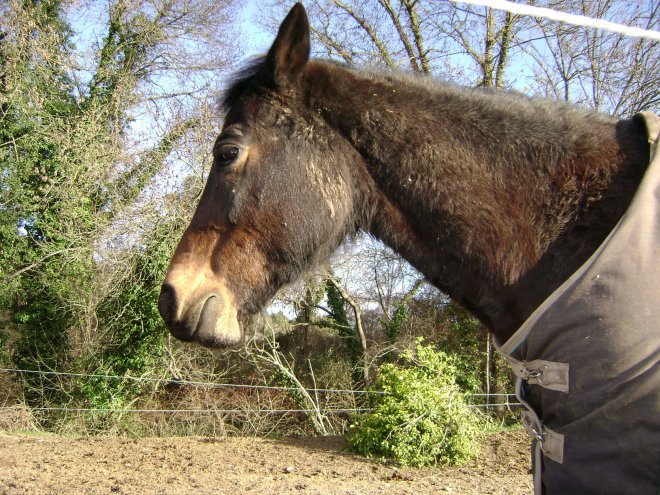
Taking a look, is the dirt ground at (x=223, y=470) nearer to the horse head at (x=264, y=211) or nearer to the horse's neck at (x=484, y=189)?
the horse head at (x=264, y=211)

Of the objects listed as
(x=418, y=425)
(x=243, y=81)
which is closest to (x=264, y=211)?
(x=243, y=81)

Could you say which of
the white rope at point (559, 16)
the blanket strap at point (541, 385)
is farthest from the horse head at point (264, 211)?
the blanket strap at point (541, 385)

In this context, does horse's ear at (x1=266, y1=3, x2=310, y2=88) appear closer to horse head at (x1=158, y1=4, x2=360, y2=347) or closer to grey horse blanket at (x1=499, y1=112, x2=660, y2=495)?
horse head at (x1=158, y1=4, x2=360, y2=347)

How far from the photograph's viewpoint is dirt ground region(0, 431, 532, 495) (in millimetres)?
6258

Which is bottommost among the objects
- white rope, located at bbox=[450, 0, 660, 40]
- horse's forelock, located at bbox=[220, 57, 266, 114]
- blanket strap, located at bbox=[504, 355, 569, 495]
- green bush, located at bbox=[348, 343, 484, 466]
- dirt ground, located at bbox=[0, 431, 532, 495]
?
dirt ground, located at bbox=[0, 431, 532, 495]

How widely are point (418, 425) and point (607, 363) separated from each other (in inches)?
281

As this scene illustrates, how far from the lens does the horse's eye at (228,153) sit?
1980 millimetres

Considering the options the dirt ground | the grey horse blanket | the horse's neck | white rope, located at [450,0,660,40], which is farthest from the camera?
the dirt ground

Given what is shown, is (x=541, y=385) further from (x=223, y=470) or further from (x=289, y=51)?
(x=223, y=470)

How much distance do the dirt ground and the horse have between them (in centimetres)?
507

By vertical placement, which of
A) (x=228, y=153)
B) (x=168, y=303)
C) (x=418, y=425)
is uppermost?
(x=228, y=153)

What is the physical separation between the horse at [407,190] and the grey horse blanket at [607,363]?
3 cm

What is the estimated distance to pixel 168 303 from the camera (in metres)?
1.85

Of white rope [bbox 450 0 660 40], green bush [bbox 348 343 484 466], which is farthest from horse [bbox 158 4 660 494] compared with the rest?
green bush [bbox 348 343 484 466]
